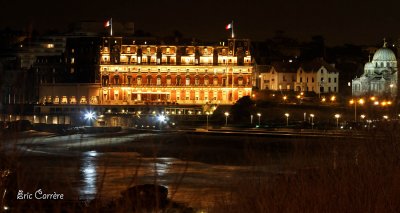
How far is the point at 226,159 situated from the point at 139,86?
56.3 meters

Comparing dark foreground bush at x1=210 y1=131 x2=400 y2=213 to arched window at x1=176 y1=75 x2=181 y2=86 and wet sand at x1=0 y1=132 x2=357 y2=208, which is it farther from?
arched window at x1=176 y1=75 x2=181 y2=86

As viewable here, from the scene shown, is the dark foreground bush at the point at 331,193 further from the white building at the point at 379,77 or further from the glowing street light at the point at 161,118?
the white building at the point at 379,77

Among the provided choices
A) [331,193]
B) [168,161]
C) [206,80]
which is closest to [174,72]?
[206,80]

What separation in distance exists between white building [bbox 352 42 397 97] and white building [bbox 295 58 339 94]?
300 cm

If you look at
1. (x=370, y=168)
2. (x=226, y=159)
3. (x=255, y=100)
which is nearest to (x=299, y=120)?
(x=255, y=100)

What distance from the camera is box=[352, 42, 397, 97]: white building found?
97.4 meters

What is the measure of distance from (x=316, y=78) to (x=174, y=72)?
17.7m

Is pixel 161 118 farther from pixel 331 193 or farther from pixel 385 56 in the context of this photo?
pixel 331 193

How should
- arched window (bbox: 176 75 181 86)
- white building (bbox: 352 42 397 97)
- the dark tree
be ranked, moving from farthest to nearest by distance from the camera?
arched window (bbox: 176 75 181 86) → white building (bbox: 352 42 397 97) → the dark tree

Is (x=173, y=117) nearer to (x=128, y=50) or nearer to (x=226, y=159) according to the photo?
(x=128, y=50)

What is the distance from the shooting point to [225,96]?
328 feet

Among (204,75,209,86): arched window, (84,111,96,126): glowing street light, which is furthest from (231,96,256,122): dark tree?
(204,75,209,86): arched window

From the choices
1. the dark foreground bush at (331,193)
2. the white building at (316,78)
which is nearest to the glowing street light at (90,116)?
the white building at (316,78)

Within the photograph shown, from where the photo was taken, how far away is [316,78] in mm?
101000
